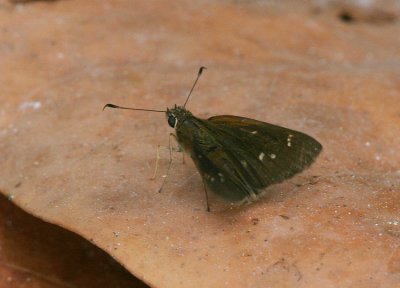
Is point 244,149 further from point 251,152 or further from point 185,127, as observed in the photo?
point 185,127

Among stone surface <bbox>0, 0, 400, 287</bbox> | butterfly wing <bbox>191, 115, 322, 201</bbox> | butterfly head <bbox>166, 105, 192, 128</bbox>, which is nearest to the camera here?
stone surface <bbox>0, 0, 400, 287</bbox>

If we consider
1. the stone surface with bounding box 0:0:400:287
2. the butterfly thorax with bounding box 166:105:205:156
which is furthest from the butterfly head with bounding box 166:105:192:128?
the stone surface with bounding box 0:0:400:287

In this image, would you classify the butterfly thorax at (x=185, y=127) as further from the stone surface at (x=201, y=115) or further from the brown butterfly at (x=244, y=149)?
the stone surface at (x=201, y=115)

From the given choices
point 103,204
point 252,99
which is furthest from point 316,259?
point 252,99

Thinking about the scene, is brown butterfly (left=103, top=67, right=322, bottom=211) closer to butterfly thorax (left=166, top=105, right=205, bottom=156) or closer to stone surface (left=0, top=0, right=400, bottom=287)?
butterfly thorax (left=166, top=105, right=205, bottom=156)

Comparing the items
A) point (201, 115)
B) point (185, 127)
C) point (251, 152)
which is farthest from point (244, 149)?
point (201, 115)

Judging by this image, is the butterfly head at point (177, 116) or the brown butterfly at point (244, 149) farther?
the butterfly head at point (177, 116)

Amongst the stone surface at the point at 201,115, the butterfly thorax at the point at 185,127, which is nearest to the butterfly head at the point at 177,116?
the butterfly thorax at the point at 185,127
